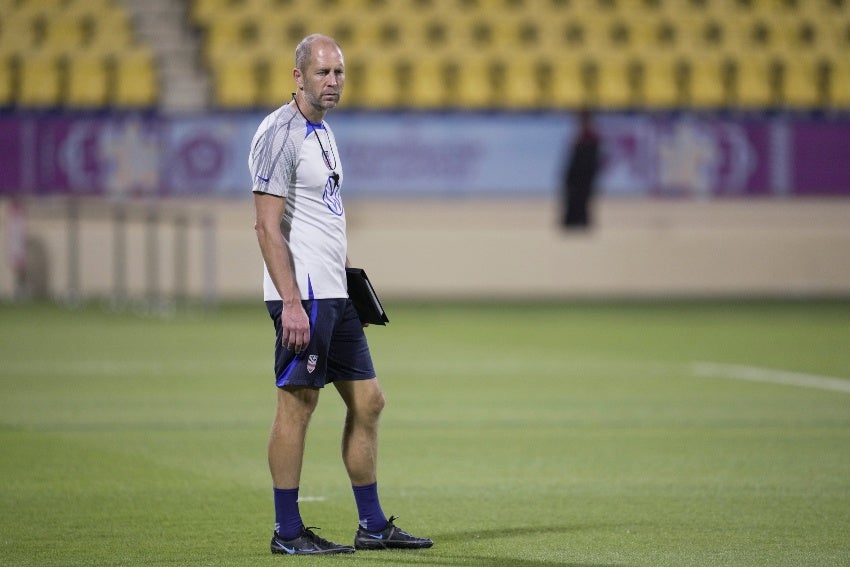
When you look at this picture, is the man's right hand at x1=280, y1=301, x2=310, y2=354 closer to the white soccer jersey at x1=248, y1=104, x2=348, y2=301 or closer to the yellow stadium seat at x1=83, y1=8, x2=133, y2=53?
the white soccer jersey at x1=248, y1=104, x2=348, y2=301

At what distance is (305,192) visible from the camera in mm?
6301

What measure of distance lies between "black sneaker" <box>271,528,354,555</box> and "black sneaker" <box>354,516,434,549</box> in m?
0.11

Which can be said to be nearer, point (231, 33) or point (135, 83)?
point (135, 83)

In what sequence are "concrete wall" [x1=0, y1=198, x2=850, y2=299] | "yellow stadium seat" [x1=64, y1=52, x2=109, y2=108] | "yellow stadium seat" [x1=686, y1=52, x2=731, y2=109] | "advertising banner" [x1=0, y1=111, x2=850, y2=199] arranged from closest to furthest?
1. "advertising banner" [x1=0, y1=111, x2=850, y2=199]
2. "concrete wall" [x1=0, y1=198, x2=850, y2=299]
3. "yellow stadium seat" [x1=64, y1=52, x2=109, y2=108]
4. "yellow stadium seat" [x1=686, y1=52, x2=731, y2=109]

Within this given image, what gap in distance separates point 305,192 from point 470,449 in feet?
12.1

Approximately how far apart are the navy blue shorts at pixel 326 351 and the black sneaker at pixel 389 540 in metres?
0.69

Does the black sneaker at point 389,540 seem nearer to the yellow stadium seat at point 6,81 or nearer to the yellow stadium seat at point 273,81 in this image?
the yellow stadium seat at point 273,81

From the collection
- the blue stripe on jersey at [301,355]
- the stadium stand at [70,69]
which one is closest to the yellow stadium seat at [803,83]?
the stadium stand at [70,69]

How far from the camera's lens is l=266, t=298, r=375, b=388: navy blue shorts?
624 centimetres

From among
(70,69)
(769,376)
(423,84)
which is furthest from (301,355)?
(70,69)

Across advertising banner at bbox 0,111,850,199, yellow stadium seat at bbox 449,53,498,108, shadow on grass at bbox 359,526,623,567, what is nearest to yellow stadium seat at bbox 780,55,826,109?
advertising banner at bbox 0,111,850,199

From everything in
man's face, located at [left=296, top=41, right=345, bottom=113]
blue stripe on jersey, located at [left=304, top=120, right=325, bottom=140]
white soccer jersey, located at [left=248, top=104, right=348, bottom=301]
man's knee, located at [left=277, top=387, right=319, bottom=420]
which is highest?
man's face, located at [left=296, top=41, right=345, bottom=113]

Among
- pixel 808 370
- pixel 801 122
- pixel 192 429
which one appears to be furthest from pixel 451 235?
pixel 192 429

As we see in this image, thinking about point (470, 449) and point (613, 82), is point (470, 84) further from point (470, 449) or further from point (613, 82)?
point (470, 449)
